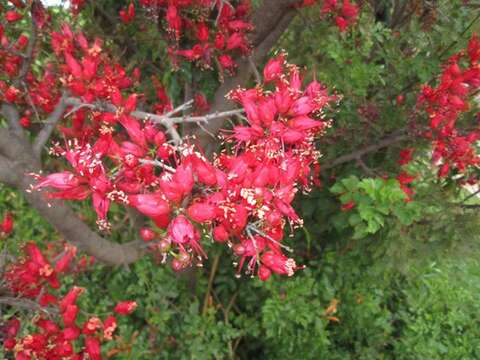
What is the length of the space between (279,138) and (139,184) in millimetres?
384

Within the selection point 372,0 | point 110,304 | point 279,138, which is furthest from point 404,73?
point 110,304

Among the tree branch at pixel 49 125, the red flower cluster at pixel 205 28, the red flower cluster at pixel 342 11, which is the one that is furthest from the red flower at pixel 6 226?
the red flower cluster at pixel 342 11

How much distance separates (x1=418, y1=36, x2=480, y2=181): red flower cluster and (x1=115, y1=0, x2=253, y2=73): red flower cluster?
83 centimetres

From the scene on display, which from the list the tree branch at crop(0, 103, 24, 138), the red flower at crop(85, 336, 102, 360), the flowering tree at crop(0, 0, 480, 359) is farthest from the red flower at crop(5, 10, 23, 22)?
the red flower at crop(85, 336, 102, 360)

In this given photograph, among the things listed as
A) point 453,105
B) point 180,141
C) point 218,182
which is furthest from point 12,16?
point 453,105

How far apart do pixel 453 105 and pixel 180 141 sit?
47.8 inches

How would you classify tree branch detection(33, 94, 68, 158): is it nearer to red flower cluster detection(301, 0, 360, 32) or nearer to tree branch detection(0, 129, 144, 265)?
tree branch detection(0, 129, 144, 265)

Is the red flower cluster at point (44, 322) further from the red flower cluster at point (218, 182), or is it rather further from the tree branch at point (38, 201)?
the red flower cluster at point (218, 182)

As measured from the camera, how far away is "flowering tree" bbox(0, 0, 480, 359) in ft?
3.48

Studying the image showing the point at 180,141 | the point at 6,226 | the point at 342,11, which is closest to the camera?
the point at 180,141

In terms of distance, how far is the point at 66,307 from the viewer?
1.94 metres

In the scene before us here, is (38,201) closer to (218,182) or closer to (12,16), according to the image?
(12,16)

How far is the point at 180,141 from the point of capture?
123 centimetres

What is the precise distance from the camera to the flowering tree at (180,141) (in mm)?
1061
